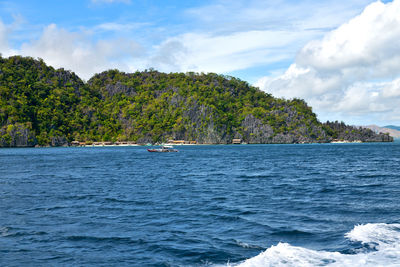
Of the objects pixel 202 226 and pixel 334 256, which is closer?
pixel 334 256

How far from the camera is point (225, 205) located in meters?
28.2

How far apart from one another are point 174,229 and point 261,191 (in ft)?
55.5

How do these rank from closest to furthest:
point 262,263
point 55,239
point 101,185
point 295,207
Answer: point 262,263, point 55,239, point 295,207, point 101,185

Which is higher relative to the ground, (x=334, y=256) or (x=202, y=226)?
(x=334, y=256)

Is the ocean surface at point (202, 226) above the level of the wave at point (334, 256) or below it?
below

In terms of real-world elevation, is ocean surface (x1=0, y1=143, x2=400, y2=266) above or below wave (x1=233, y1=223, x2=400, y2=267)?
below

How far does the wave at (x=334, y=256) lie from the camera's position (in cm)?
1423

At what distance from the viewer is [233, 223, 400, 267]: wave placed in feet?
46.7

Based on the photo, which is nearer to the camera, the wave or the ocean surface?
the wave

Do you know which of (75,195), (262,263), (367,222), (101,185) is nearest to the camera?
(262,263)

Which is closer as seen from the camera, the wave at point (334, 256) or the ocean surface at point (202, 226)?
the wave at point (334, 256)

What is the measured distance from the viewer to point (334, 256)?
15.1 meters

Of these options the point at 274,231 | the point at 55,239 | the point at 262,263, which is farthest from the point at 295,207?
the point at 55,239

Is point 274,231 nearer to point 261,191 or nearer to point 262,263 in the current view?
point 262,263
